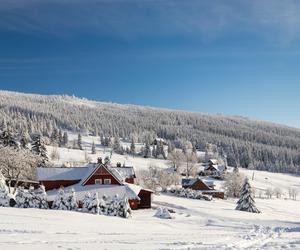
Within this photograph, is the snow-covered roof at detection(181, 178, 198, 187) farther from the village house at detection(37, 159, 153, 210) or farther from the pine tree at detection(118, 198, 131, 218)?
the pine tree at detection(118, 198, 131, 218)

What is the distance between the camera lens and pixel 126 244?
24.1 m

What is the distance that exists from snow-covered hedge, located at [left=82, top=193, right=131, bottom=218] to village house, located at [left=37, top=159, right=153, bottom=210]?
11.0 metres

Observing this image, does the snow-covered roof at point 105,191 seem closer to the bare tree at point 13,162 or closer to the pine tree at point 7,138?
the bare tree at point 13,162

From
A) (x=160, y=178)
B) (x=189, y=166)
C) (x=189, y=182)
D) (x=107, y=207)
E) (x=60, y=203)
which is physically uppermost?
(x=189, y=166)

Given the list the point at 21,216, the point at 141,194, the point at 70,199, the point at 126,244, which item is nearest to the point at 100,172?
the point at 141,194

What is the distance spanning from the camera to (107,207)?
43.7 m

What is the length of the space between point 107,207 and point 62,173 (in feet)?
71.2

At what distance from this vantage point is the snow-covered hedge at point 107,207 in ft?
141

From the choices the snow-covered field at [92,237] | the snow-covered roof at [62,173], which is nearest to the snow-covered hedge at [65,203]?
the snow-covered field at [92,237]

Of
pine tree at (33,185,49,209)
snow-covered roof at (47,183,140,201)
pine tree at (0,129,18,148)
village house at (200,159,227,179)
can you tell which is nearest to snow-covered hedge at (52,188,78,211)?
pine tree at (33,185,49,209)

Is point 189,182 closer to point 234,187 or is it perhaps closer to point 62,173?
point 234,187

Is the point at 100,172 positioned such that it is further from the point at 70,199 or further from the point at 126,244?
the point at 126,244

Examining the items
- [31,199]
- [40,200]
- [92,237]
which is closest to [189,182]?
[40,200]

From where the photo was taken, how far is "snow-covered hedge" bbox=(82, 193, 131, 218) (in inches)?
1698
